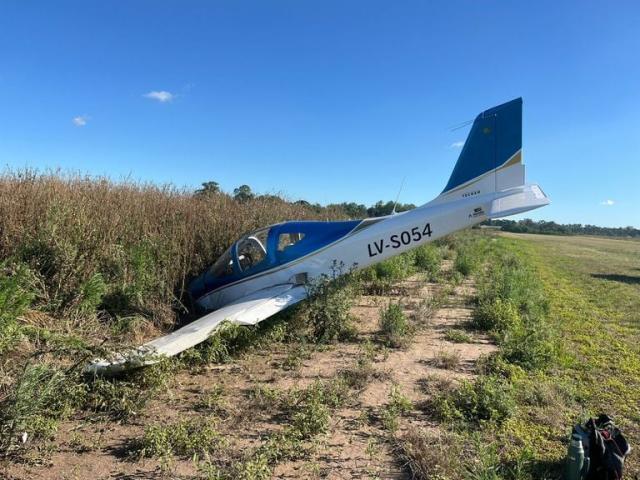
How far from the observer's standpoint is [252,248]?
848 centimetres

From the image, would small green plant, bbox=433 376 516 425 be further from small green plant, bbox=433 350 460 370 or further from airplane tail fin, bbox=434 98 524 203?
airplane tail fin, bbox=434 98 524 203

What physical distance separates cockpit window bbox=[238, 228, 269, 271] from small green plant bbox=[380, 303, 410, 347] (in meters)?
2.78

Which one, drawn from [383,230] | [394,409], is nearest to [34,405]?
[394,409]

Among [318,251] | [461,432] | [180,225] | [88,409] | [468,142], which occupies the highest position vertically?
[468,142]

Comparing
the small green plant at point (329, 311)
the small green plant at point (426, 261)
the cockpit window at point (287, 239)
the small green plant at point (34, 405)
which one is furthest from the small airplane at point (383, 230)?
the small green plant at point (426, 261)

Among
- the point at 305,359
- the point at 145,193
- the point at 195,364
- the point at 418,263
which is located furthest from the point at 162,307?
the point at 418,263

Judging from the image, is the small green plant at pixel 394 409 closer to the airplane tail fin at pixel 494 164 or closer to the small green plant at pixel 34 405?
the small green plant at pixel 34 405

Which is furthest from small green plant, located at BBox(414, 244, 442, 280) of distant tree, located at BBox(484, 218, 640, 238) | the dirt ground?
distant tree, located at BBox(484, 218, 640, 238)

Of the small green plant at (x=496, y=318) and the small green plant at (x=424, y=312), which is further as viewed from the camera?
the small green plant at (x=424, y=312)

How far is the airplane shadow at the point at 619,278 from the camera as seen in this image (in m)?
14.7

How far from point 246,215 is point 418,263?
7.98 metres

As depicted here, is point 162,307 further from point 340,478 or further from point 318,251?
point 340,478

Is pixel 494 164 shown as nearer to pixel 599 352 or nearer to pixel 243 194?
pixel 599 352

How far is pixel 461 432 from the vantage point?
3.96 m
